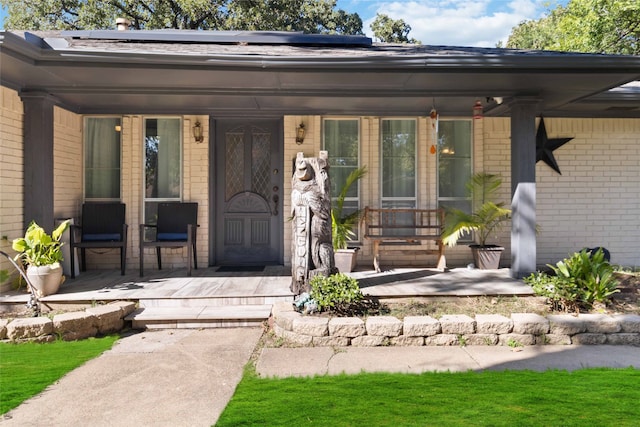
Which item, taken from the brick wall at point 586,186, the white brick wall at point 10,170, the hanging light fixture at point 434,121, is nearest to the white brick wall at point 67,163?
the white brick wall at point 10,170

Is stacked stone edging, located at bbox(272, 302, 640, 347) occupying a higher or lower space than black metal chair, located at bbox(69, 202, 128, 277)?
lower

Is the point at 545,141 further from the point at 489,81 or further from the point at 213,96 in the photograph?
the point at 213,96

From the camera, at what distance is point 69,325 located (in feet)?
13.1

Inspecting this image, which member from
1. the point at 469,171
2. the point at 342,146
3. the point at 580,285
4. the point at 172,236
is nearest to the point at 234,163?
the point at 172,236

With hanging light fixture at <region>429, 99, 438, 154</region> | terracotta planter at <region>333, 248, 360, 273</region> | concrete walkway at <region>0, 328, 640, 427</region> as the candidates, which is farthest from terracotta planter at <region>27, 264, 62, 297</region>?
hanging light fixture at <region>429, 99, 438, 154</region>

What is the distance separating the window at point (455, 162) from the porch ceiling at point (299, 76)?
2.19 feet

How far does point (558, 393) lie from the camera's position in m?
2.81

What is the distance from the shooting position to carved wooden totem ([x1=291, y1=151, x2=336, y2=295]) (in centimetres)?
447

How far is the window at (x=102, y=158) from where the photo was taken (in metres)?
6.57

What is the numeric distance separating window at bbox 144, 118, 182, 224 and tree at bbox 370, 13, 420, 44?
62.4 feet

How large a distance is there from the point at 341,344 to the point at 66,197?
463 centimetres

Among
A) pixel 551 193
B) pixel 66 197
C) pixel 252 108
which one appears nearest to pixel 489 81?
pixel 551 193

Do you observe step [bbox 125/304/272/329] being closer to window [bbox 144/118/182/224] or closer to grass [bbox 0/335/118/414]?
grass [bbox 0/335/118/414]

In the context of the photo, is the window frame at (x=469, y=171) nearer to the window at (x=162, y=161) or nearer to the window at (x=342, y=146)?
the window at (x=342, y=146)
